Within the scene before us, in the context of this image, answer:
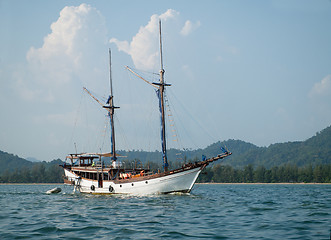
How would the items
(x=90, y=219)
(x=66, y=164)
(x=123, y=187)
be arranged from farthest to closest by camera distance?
(x=66, y=164), (x=123, y=187), (x=90, y=219)

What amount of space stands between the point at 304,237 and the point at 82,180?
48.6 metres

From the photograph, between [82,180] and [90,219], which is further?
[82,180]

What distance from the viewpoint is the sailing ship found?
49625 millimetres

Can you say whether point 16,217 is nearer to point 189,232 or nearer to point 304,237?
point 189,232

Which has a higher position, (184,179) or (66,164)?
(66,164)

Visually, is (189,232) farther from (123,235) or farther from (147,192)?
(147,192)

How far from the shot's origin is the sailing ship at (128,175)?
163ft

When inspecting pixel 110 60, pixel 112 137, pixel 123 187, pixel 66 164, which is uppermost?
pixel 110 60

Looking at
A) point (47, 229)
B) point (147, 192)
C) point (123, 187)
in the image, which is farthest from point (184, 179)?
point (47, 229)

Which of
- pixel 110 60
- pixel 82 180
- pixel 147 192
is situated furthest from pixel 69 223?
pixel 110 60

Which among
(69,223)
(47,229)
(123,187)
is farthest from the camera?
(123,187)

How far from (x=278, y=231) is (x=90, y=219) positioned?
41.5 ft

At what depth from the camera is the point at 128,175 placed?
5469 cm

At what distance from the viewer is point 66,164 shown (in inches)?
2648
